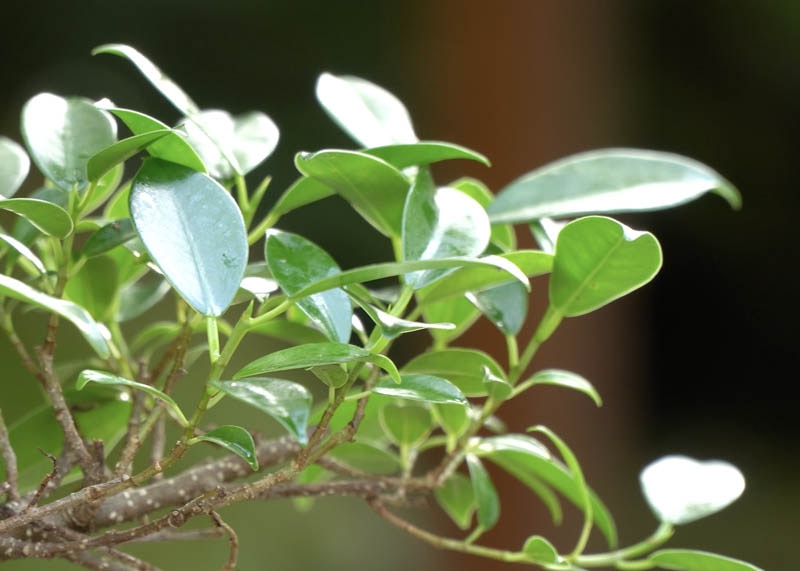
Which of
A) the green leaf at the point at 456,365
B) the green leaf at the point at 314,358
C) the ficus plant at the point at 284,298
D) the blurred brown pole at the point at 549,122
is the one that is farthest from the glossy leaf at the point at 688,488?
the blurred brown pole at the point at 549,122

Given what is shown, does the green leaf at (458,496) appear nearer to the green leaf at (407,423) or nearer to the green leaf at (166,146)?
the green leaf at (407,423)

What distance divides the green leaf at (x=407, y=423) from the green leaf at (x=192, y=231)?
189 mm

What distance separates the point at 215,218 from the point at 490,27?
147 cm

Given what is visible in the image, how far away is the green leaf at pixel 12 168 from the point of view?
1.24 feet

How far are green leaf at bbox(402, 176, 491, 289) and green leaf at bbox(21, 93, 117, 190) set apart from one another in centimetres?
12

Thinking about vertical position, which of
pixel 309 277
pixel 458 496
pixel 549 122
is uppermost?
pixel 549 122

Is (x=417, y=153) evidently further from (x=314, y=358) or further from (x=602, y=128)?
(x=602, y=128)

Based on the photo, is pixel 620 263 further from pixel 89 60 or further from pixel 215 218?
pixel 89 60

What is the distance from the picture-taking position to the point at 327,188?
373 mm

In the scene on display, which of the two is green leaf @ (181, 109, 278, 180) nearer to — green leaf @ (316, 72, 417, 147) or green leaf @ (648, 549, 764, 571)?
green leaf @ (316, 72, 417, 147)

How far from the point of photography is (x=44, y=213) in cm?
31

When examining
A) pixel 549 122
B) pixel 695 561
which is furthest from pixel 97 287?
A: pixel 549 122

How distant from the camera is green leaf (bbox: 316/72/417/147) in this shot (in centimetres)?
41

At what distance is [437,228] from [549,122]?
53.2 inches
